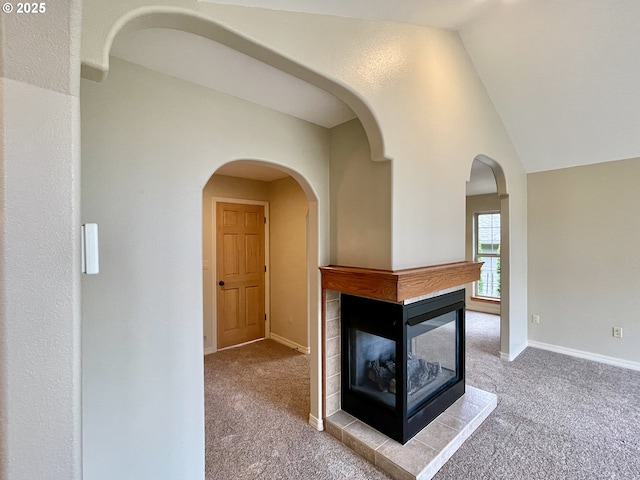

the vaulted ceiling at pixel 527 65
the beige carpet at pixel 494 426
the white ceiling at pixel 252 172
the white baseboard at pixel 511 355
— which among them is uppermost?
the vaulted ceiling at pixel 527 65

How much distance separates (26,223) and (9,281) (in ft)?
0.40

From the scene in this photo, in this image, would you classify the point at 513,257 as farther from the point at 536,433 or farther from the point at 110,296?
the point at 110,296

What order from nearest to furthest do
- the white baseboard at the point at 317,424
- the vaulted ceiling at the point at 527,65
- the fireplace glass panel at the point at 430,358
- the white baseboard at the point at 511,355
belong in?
1. the vaulted ceiling at the point at 527,65
2. the fireplace glass panel at the point at 430,358
3. the white baseboard at the point at 317,424
4. the white baseboard at the point at 511,355

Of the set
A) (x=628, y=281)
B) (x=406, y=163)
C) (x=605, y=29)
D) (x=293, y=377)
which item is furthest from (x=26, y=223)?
(x=628, y=281)

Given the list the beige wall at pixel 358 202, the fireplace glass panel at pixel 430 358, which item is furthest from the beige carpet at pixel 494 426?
the beige wall at pixel 358 202

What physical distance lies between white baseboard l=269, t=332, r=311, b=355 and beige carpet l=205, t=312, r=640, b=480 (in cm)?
35

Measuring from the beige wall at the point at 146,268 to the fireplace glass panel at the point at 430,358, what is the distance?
1.48m

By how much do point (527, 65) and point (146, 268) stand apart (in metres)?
3.52

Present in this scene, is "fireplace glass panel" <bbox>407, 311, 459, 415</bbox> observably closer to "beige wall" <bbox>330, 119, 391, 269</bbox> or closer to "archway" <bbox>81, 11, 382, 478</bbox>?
"beige wall" <bbox>330, 119, 391, 269</bbox>

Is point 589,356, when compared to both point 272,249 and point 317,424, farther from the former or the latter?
point 272,249

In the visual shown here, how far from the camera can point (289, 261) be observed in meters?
4.22

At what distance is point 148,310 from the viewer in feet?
5.24

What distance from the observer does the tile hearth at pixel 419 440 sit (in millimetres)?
1854

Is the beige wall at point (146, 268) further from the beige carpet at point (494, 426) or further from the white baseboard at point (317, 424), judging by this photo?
the white baseboard at point (317, 424)
